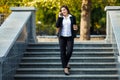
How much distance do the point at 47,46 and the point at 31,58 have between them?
96cm

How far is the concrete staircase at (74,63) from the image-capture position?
1100 cm

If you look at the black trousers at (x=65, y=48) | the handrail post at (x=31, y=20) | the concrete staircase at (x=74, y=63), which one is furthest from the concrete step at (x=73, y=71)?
the handrail post at (x=31, y=20)

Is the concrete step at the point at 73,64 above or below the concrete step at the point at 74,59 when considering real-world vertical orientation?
below

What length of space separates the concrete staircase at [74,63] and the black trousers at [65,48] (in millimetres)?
454

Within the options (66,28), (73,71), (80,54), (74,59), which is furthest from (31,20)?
(66,28)

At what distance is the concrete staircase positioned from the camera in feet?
36.1

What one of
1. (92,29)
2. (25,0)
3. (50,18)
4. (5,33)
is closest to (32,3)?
(25,0)

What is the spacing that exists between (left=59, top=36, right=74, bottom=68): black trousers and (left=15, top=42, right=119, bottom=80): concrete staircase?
0.45 metres

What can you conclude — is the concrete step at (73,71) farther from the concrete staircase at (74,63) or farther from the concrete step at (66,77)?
the concrete step at (66,77)

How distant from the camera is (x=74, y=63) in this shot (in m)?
11.6

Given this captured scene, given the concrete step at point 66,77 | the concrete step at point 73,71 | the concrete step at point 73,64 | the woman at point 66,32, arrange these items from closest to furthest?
the woman at point 66,32
the concrete step at point 66,77
the concrete step at point 73,71
the concrete step at point 73,64

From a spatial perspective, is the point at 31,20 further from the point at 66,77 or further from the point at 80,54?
the point at 66,77

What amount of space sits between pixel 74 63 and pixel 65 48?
1.07 meters

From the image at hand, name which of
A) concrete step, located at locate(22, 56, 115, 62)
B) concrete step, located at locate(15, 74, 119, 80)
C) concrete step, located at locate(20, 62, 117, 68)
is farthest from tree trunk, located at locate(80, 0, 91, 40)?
concrete step, located at locate(15, 74, 119, 80)
